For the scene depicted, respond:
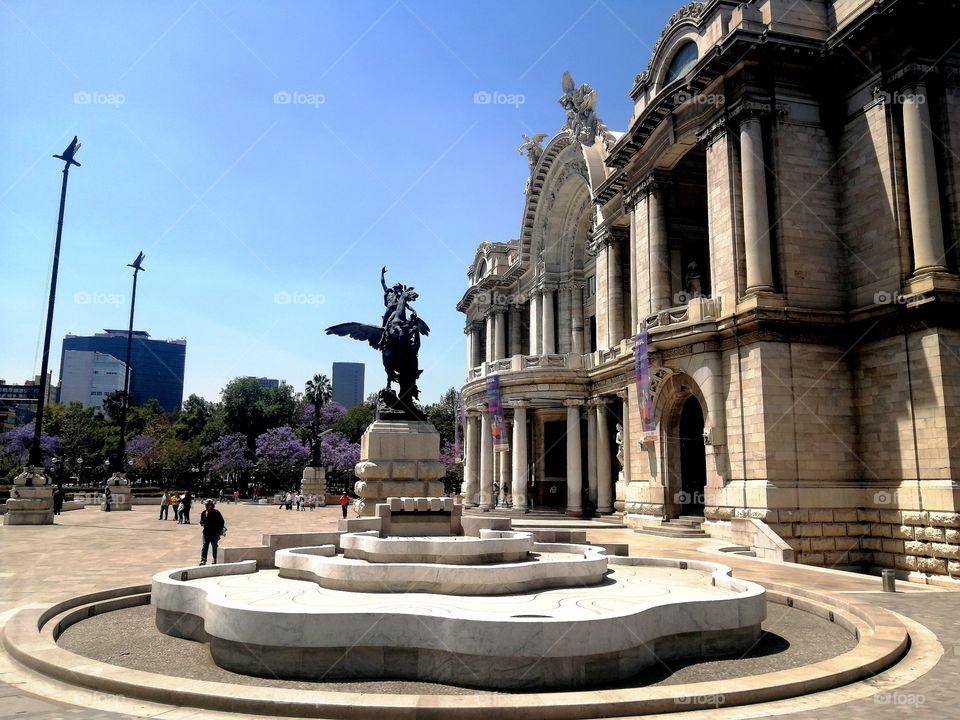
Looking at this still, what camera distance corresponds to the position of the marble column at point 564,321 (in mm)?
45375

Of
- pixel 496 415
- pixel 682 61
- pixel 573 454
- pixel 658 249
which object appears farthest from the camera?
pixel 496 415

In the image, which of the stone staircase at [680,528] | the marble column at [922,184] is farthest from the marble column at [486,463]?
the marble column at [922,184]

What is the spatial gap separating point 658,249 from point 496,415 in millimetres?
14896

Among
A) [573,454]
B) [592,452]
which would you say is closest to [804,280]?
[573,454]

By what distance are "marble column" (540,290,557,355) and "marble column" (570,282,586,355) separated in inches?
50.9

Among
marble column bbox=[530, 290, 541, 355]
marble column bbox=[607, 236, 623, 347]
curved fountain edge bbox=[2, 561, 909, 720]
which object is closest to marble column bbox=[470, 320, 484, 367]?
marble column bbox=[530, 290, 541, 355]

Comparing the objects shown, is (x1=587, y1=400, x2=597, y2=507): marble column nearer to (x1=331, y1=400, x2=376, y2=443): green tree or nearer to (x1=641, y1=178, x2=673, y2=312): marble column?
(x1=641, y1=178, x2=673, y2=312): marble column

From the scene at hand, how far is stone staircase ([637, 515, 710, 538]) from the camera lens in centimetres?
2561

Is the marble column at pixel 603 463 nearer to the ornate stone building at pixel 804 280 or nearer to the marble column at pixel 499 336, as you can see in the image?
the ornate stone building at pixel 804 280

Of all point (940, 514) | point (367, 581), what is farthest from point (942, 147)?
point (367, 581)

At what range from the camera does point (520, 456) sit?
39625 mm

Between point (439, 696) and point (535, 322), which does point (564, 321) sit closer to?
point (535, 322)

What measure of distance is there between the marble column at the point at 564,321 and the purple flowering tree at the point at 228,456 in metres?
46.6

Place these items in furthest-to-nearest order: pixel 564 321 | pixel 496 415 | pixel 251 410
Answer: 1. pixel 251 410
2. pixel 564 321
3. pixel 496 415
